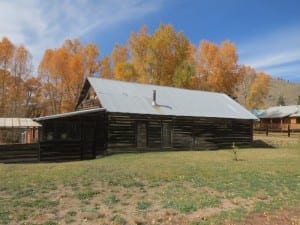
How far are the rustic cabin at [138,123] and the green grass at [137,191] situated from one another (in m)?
8.64

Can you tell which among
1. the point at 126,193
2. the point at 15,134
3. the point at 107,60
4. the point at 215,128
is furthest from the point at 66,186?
the point at 107,60

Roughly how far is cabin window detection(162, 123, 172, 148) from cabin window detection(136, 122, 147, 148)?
5.36ft

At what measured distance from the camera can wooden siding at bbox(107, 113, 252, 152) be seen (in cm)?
2514

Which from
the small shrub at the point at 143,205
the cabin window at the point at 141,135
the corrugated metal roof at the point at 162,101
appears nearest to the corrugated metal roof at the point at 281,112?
the corrugated metal roof at the point at 162,101

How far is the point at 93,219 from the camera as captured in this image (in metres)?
8.48

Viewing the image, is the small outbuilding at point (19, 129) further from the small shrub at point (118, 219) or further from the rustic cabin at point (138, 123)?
the small shrub at point (118, 219)

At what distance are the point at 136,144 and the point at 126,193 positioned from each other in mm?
14785

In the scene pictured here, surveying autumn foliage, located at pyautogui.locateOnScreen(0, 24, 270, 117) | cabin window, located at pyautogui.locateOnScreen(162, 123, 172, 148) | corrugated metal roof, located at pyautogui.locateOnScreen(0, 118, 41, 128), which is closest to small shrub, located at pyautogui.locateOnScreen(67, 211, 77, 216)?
corrugated metal roof, located at pyautogui.locateOnScreen(0, 118, 41, 128)

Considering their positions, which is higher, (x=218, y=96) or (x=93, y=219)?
(x=218, y=96)

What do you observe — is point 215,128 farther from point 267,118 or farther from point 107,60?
point 267,118

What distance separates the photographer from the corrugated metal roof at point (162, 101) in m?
26.2

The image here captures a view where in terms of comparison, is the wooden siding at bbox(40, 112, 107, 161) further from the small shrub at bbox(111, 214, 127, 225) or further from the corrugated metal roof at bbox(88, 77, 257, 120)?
the small shrub at bbox(111, 214, 127, 225)

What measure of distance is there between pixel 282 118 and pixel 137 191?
46.8m

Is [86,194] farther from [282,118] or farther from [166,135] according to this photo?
[282,118]
